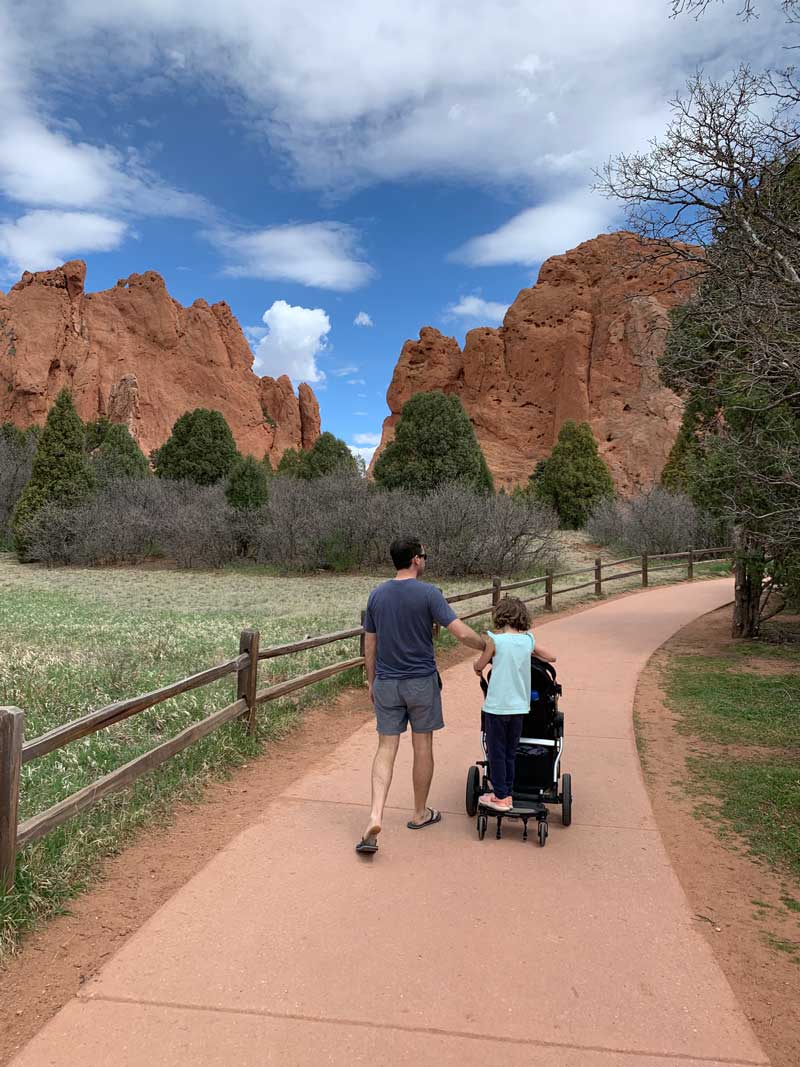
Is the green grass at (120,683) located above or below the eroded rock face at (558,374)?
below

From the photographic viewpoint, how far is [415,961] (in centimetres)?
324

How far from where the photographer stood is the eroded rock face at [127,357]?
8881 centimetres

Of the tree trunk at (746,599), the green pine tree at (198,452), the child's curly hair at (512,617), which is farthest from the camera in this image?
the green pine tree at (198,452)

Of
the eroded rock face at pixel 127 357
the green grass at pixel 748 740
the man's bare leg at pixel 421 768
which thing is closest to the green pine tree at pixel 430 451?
the green grass at pixel 748 740

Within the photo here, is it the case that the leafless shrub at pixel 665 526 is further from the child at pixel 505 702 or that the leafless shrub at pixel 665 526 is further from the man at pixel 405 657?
the man at pixel 405 657

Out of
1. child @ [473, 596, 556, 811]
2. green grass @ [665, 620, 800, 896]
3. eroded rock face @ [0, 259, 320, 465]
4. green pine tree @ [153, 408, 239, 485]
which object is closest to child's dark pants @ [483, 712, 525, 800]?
child @ [473, 596, 556, 811]

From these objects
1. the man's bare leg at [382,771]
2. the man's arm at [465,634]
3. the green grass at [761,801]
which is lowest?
the green grass at [761,801]

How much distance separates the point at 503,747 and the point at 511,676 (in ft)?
1.52

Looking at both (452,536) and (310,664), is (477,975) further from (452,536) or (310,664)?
(452,536)

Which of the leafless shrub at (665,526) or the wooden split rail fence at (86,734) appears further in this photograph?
the leafless shrub at (665,526)

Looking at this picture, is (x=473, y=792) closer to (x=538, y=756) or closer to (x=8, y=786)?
(x=538, y=756)

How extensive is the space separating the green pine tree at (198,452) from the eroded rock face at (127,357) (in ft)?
151

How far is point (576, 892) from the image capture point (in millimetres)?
4004

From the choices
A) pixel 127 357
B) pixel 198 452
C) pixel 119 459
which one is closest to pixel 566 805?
pixel 198 452
